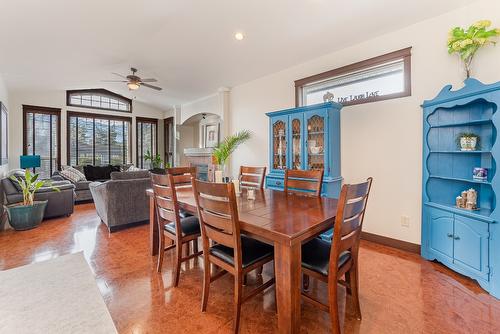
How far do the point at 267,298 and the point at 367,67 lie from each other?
3072 mm

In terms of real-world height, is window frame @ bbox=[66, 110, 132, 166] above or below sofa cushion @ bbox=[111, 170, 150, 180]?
above

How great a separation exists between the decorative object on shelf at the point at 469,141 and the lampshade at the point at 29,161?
7715mm

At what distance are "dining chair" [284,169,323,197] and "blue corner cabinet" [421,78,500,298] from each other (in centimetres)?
131

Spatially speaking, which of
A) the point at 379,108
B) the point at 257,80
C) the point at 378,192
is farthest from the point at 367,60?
the point at 257,80

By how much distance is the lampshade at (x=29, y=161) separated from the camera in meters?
5.27

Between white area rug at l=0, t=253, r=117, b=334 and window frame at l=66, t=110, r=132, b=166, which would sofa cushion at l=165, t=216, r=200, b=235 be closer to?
white area rug at l=0, t=253, r=117, b=334

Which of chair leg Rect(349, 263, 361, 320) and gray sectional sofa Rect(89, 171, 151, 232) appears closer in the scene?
chair leg Rect(349, 263, 361, 320)

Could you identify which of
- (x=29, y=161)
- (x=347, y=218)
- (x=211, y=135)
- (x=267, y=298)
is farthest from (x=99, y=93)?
(x=347, y=218)

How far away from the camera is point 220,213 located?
1.52m

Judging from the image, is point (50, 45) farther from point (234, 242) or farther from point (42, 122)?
point (234, 242)

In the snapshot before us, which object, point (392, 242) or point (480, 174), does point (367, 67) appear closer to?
point (480, 174)

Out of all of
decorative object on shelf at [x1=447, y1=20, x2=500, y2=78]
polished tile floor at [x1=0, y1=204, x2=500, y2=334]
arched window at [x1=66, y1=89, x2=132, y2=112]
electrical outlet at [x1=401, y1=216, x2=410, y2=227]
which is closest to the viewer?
polished tile floor at [x1=0, y1=204, x2=500, y2=334]

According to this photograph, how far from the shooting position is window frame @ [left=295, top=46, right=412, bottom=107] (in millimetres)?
2789

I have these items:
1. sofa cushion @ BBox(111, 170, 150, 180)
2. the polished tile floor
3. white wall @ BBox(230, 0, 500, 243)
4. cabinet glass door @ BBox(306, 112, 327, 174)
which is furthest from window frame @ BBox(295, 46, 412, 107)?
sofa cushion @ BBox(111, 170, 150, 180)
